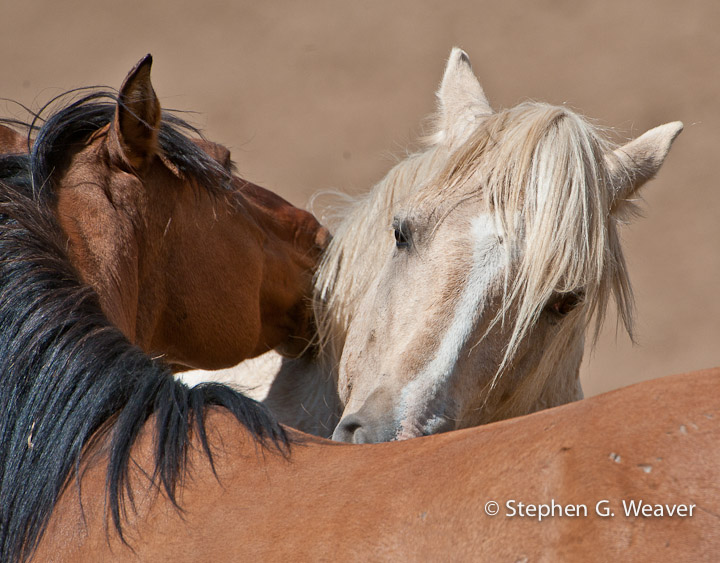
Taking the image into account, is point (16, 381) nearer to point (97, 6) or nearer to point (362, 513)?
point (362, 513)

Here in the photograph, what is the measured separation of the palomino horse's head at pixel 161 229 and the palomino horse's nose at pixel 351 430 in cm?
40

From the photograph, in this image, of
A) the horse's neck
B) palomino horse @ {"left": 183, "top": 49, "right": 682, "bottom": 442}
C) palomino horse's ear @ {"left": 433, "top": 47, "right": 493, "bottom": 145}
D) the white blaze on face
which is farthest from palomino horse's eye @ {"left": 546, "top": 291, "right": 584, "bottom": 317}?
the horse's neck

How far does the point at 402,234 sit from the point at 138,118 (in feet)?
1.73

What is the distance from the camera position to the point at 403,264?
1.47 m

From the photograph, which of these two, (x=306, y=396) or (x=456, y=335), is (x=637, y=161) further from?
(x=306, y=396)

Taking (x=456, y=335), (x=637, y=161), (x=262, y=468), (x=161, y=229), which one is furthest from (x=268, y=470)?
(x=637, y=161)

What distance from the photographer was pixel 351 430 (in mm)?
1240

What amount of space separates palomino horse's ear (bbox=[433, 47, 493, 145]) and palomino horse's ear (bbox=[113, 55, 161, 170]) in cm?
64

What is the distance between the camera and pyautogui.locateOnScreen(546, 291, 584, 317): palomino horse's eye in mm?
1407

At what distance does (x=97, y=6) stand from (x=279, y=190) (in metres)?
3.29

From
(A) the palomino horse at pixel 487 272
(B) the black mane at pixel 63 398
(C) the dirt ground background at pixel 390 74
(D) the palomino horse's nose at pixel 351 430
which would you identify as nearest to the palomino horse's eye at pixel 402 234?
(A) the palomino horse at pixel 487 272

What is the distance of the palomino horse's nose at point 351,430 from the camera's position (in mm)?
1209

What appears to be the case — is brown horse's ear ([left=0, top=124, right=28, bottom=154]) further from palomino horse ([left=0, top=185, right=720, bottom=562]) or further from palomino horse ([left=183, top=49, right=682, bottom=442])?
palomino horse ([left=183, top=49, right=682, bottom=442])

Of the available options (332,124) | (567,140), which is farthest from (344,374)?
(332,124)
